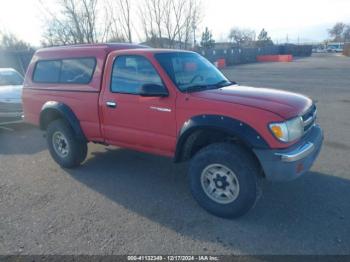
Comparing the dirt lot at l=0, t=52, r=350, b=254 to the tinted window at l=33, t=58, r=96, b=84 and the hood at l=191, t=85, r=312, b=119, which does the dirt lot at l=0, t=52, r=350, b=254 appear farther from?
the tinted window at l=33, t=58, r=96, b=84

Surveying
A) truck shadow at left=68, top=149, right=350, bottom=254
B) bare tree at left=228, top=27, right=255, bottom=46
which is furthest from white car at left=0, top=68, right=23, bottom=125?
bare tree at left=228, top=27, right=255, bottom=46

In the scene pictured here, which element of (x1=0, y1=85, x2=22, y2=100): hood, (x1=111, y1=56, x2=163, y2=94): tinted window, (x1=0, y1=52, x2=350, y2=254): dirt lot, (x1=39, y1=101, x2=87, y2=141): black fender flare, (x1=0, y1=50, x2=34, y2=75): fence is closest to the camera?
(x1=0, y1=52, x2=350, y2=254): dirt lot

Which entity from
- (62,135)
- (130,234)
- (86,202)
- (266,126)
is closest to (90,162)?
(62,135)

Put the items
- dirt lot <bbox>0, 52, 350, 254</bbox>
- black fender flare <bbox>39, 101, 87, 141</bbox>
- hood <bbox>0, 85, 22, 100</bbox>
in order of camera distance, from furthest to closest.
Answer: hood <bbox>0, 85, 22, 100</bbox>, black fender flare <bbox>39, 101, 87, 141</bbox>, dirt lot <bbox>0, 52, 350, 254</bbox>

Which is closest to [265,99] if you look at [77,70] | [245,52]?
[77,70]

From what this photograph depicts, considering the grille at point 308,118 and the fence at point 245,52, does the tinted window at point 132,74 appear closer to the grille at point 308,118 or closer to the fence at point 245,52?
the grille at point 308,118

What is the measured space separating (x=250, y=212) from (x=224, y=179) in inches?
21.3

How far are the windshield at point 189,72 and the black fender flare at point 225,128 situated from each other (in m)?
0.51

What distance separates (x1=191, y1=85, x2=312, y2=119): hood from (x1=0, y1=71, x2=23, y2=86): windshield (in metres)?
7.64

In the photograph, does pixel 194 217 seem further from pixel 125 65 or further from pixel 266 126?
pixel 125 65

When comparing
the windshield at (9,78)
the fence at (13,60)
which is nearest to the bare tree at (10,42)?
the fence at (13,60)

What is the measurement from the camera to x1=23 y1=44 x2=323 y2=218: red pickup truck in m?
3.22

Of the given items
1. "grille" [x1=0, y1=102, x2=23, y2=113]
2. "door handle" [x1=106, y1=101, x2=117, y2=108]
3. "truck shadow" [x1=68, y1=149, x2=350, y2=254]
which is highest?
"door handle" [x1=106, y1=101, x2=117, y2=108]

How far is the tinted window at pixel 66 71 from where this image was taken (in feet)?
15.1
